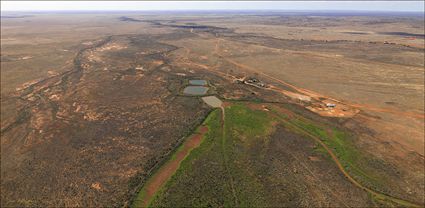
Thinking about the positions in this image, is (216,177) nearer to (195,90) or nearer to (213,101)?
(213,101)

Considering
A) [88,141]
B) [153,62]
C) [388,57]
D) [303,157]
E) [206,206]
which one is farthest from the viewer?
[388,57]

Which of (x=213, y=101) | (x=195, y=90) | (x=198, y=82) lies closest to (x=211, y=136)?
(x=213, y=101)

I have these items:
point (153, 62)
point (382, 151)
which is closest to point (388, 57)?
point (382, 151)

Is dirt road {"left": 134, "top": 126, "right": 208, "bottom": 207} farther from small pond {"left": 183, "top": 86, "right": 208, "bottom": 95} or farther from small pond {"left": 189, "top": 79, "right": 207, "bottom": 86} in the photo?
small pond {"left": 189, "top": 79, "right": 207, "bottom": 86}

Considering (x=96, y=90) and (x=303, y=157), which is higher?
(x=96, y=90)

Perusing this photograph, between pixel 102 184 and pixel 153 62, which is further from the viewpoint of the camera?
pixel 153 62

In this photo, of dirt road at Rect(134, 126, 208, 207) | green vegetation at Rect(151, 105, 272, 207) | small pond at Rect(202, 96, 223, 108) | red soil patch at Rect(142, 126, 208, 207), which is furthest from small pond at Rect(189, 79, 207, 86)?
dirt road at Rect(134, 126, 208, 207)

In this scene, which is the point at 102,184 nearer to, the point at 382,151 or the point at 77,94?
the point at 77,94
